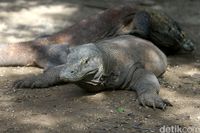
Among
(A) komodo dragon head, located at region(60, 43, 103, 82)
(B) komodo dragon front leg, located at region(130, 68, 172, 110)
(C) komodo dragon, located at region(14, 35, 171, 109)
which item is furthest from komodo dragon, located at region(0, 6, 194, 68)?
(A) komodo dragon head, located at region(60, 43, 103, 82)

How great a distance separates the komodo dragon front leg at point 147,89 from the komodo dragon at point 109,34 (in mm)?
1198

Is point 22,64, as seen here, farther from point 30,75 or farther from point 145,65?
point 145,65

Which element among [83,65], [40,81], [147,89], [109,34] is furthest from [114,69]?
[109,34]

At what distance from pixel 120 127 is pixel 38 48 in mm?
2415

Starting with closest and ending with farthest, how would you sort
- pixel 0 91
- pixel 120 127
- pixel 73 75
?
pixel 120 127, pixel 73 75, pixel 0 91

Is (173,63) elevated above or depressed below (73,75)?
below

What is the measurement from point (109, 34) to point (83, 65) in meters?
2.02

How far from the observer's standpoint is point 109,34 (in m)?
6.41

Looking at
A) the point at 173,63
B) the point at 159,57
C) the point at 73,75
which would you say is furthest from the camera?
the point at 173,63

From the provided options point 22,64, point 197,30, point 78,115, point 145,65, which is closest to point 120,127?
point 78,115

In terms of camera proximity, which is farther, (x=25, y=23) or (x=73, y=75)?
(x=25, y=23)

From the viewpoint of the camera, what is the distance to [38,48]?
6.10 meters

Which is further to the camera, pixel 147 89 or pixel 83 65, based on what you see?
pixel 147 89

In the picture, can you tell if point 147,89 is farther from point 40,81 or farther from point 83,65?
point 40,81
